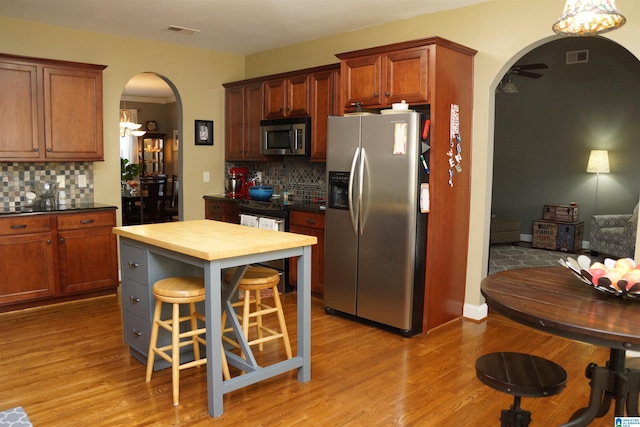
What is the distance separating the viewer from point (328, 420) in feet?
8.80

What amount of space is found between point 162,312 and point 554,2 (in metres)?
3.48

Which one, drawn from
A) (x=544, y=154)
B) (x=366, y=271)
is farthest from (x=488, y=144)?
(x=544, y=154)

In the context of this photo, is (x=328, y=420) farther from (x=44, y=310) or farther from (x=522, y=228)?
(x=522, y=228)

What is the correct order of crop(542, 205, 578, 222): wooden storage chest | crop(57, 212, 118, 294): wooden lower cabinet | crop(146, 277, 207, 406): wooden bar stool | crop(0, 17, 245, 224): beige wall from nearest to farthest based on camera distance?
crop(146, 277, 207, 406): wooden bar stool, crop(57, 212, 118, 294): wooden lower cabinet, crop(0, 17, 245, 224): beige wall, crop(542, 205, 578, 222): wooden storage chest

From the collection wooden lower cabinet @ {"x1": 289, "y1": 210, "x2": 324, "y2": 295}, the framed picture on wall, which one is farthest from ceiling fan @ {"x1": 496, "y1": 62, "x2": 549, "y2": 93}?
the framed picture on wall

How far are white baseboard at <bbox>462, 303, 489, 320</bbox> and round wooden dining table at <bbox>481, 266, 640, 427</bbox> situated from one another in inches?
68.2

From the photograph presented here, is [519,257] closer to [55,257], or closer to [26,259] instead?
[55,257]

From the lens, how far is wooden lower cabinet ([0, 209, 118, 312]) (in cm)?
436

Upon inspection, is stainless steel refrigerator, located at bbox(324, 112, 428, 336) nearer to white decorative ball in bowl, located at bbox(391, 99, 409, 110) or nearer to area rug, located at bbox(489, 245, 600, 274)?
white decorative ball in bowl, located at bbox(391, 99, 409, 110)

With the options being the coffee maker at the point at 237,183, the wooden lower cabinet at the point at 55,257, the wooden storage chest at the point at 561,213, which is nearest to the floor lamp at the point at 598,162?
the wooden storage chest at the point at 561,213

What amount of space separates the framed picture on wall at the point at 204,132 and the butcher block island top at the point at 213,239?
2777 millimetres

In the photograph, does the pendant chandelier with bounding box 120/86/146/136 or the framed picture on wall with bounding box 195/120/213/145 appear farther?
the pendant chandelier with bounding box 120/86/146/136

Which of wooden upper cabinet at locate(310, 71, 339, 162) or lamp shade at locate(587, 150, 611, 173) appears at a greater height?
wooden upper cabinet at locate(310, 71, 339, 162)

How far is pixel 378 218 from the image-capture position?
398cm
